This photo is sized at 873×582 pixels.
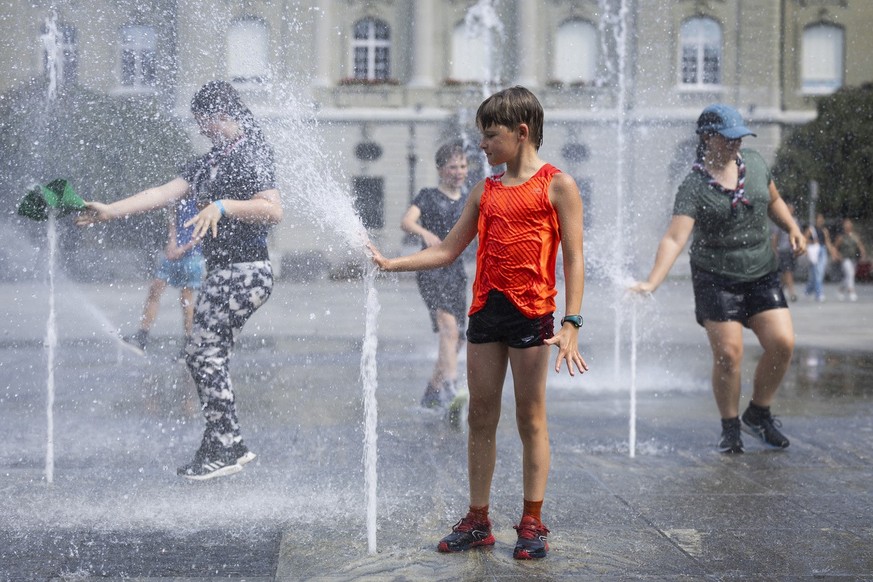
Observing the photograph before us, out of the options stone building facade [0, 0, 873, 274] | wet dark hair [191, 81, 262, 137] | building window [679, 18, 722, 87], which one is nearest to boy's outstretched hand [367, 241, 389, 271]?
wet dark hair [191, 81, 262, 137]

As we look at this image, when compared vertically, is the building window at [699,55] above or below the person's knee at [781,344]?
above

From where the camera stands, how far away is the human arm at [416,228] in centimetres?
673

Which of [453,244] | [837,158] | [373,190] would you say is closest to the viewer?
[453,244]

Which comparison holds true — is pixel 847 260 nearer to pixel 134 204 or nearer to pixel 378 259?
pixel 134 204

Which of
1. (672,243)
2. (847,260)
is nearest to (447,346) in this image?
(672,243)

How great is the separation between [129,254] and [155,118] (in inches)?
284

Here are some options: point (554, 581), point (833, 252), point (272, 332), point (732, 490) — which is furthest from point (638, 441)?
point (833, 252)

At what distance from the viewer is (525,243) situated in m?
3.79

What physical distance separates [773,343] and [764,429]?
0.49 meters

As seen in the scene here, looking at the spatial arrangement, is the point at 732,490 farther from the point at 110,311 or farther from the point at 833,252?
the point at 833,252

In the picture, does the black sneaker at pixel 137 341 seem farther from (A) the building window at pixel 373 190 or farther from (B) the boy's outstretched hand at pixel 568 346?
(A) the building window at pixel 373 190

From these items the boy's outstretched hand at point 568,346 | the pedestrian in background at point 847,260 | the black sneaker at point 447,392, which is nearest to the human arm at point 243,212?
the boy's outstretched hand at point 568,346

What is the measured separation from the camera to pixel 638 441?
20.0 ft

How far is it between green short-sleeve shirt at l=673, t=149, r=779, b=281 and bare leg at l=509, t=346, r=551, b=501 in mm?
2168
